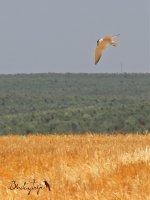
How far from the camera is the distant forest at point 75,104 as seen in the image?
4606cm

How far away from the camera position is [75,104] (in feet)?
253

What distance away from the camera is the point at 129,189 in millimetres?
8383

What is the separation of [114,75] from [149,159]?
396 ft

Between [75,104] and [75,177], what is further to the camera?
[75,104]

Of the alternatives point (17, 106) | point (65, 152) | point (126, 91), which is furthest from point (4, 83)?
point (65, 152)
